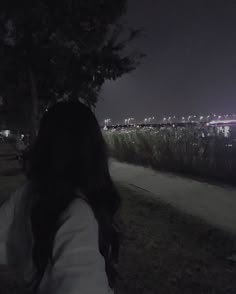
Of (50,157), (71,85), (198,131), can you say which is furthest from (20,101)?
(50,157)

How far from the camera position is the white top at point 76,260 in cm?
119

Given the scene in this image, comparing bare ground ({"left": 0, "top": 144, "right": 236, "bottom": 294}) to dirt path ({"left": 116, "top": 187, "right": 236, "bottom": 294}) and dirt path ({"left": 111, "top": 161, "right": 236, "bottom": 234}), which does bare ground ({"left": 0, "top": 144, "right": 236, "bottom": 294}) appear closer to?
dirt path ({"left": 116, "top": 187, "right": 236, "bottom": 294})

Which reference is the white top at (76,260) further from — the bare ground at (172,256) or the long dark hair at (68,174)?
the bare ground at (172,256)

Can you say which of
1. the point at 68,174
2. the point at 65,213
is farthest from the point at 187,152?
the point at 65,213

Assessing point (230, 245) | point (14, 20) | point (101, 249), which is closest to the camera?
point (101, 249)

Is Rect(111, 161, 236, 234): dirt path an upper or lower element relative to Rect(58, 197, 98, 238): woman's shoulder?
lower

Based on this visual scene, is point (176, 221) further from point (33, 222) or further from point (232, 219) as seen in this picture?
point (33, 222)

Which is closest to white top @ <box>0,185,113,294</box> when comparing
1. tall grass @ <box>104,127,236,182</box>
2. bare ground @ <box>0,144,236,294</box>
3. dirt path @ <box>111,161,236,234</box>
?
bare ground @ <box>0,144,236,294</box>

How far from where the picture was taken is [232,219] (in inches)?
246

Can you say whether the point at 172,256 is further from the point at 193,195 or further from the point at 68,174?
the point at 68,174

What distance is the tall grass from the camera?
970 cm

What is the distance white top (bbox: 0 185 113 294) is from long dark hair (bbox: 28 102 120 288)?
0.08 metres

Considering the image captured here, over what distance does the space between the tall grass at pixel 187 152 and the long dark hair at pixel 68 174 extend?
639cm

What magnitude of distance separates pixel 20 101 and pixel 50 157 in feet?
69.4
